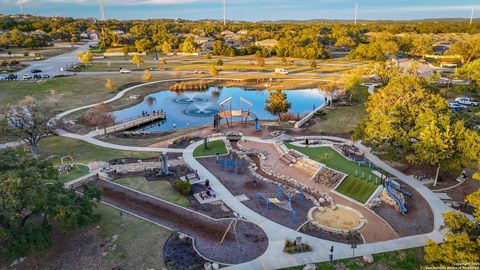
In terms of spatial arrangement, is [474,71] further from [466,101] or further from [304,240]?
[304,240]

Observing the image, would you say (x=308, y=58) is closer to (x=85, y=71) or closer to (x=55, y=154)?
(x=85, y=71)

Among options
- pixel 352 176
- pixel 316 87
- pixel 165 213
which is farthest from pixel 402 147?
pixel 316 87

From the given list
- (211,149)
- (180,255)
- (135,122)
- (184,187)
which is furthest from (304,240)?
(135,122)

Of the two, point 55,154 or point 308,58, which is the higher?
point 308,58

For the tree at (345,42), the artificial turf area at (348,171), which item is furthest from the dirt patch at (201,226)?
the tree at (345,42)

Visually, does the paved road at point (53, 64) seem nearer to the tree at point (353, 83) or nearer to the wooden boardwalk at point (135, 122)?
the wooden boardwalk at point (135, 122)

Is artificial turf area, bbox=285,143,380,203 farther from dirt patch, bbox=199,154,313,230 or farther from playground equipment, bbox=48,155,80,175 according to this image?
playground equipment, bbox=48,155,80,175

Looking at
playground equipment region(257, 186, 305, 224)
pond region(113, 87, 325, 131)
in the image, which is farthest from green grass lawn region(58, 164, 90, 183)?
pond region(113, 87, 325, 131)
